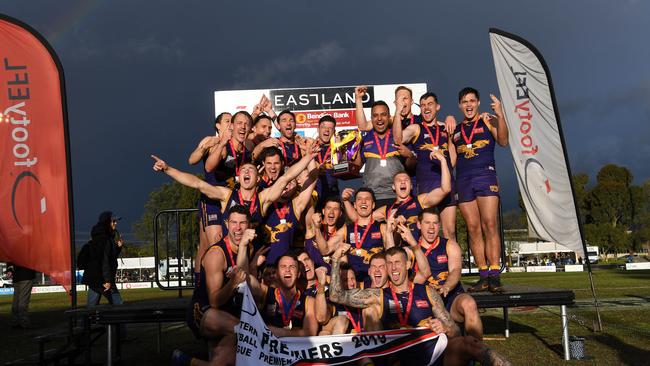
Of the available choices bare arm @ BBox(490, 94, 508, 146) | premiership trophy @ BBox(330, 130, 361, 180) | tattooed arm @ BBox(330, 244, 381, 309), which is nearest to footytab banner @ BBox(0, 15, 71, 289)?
tattooed arm @ BBox(330, 244, 381, 309)

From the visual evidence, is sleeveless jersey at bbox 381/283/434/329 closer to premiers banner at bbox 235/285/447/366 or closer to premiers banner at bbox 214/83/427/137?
premiers banner at bbox 235/285/447/366

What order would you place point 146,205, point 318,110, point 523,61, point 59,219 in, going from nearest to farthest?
point 59,219
point 523,61
point 318,110
point 146,205

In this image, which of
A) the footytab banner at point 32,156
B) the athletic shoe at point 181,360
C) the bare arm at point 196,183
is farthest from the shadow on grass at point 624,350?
the footytab banner at point 32,156

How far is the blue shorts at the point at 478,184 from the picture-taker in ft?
22.8

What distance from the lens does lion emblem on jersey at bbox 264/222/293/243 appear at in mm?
6586

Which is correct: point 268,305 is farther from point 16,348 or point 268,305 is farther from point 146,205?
point 146,205

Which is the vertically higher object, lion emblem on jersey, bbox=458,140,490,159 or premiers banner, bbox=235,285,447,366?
lion emblem on jersey, bbox=458,140,490,159

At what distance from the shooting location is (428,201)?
6.91 m

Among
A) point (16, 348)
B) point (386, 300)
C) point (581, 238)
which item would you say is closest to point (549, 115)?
point (581, 238)

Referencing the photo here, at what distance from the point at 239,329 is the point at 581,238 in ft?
18.4

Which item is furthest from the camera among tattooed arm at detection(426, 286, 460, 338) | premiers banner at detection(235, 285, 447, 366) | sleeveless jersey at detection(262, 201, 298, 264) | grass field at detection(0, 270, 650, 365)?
grass field at detection(0, 270, 650, 365)

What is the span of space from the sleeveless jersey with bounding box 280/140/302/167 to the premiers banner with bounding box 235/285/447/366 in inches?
Result: 137

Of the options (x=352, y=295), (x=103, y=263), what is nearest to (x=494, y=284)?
(x=352, y=295)

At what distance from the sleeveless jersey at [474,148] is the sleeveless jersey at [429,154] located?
19 centimetres
